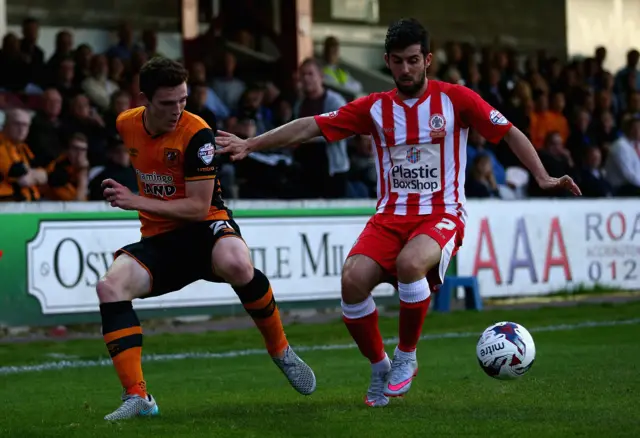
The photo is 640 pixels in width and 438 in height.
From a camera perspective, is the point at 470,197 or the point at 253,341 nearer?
the point at 253,341

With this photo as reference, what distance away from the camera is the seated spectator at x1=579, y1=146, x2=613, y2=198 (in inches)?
701

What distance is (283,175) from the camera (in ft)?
49.8

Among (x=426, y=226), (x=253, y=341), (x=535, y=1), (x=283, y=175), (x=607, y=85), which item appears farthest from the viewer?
(x=535, y=1)

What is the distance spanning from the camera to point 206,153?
7.13 m

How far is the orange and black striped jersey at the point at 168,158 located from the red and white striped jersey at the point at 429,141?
1.04 m

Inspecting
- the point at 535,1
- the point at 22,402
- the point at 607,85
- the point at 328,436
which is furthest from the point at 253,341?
the point at 535,1

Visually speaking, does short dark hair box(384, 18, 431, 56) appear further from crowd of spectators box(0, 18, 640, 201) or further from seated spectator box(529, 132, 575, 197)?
seated spectator box(529, 132, 575, 197)

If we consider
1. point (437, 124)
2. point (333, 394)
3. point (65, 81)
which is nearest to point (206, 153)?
point (437, 124)

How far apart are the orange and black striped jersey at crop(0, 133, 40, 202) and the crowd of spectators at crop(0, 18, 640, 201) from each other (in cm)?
1

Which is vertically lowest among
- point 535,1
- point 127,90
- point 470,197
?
point 470,197

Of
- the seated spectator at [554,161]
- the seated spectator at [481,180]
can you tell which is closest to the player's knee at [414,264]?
the seated spectator at [481,180]

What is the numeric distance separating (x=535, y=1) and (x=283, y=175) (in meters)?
12.0

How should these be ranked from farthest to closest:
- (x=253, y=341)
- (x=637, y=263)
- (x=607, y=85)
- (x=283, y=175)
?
(x=607, y=85)
(x=637, y=263)
(x=283, y=175)
(x=253, y=341)

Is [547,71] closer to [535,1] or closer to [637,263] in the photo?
[535,1]
